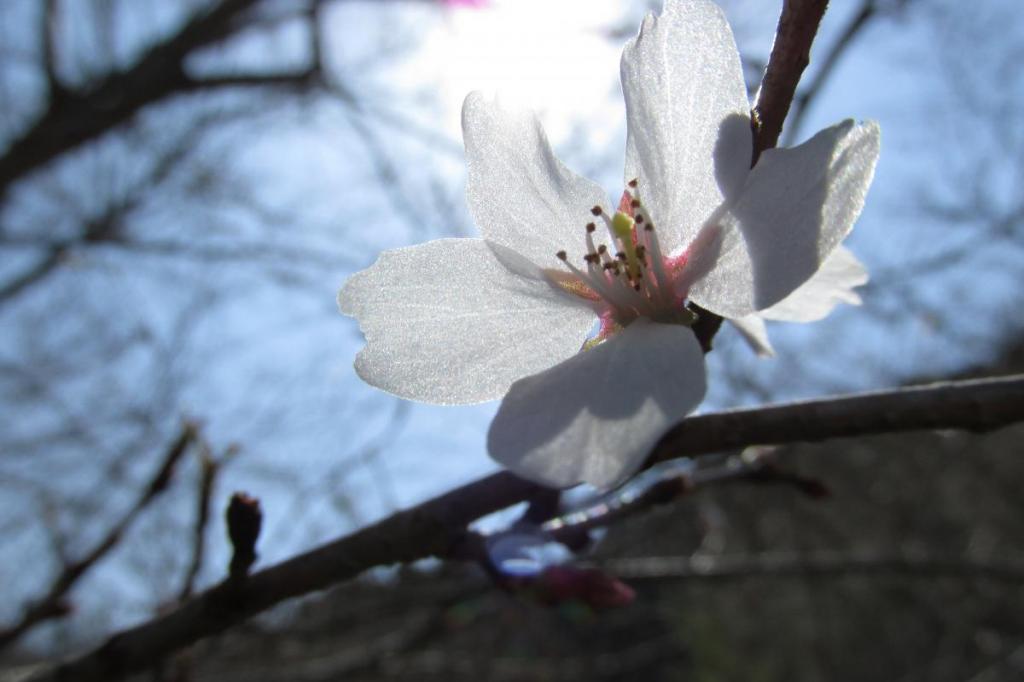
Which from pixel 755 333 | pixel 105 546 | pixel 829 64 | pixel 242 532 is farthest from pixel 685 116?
pixel 829 64

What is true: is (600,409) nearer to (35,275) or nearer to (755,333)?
(755,333)

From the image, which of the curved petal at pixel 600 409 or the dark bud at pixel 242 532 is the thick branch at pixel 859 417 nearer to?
the curved petal at pixel 600 409

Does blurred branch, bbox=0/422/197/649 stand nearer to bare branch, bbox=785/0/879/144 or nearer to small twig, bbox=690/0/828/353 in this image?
small twig, bbox=690/0/828/353

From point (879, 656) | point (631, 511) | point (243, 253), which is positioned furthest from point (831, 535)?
point (631, 511)

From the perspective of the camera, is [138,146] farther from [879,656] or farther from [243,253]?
[879,656]

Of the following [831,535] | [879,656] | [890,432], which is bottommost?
[879,656]
